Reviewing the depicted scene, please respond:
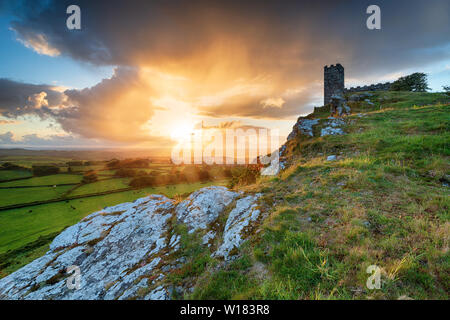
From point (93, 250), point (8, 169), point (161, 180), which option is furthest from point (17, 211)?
point (93, 250)

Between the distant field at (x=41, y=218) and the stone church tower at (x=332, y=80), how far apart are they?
71.7 m

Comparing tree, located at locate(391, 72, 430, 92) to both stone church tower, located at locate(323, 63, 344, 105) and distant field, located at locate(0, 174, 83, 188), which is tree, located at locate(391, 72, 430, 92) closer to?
stone church tower, located at locate(323, 63, 344, 105)

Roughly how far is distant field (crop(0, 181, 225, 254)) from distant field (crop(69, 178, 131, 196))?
A: 720 cm

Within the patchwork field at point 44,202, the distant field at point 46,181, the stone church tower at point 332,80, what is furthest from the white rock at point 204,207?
the distant field at point 46,181

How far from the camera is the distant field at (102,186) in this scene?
60316 millimetres

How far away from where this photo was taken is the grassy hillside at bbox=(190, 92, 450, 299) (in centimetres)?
327

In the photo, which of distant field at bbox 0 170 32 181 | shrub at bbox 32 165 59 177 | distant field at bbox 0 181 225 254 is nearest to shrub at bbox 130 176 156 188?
distant field at bbox 0 181 225 254

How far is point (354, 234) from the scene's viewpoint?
4.45 m

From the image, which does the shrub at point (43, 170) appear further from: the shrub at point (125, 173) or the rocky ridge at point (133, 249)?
the rocky ridge at point (133, 249)

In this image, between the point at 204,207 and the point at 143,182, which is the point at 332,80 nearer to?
the point at 204,207

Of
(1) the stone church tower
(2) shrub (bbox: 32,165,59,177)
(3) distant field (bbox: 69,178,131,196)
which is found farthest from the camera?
(2) shrub (bbox: 32,165,59,177)
